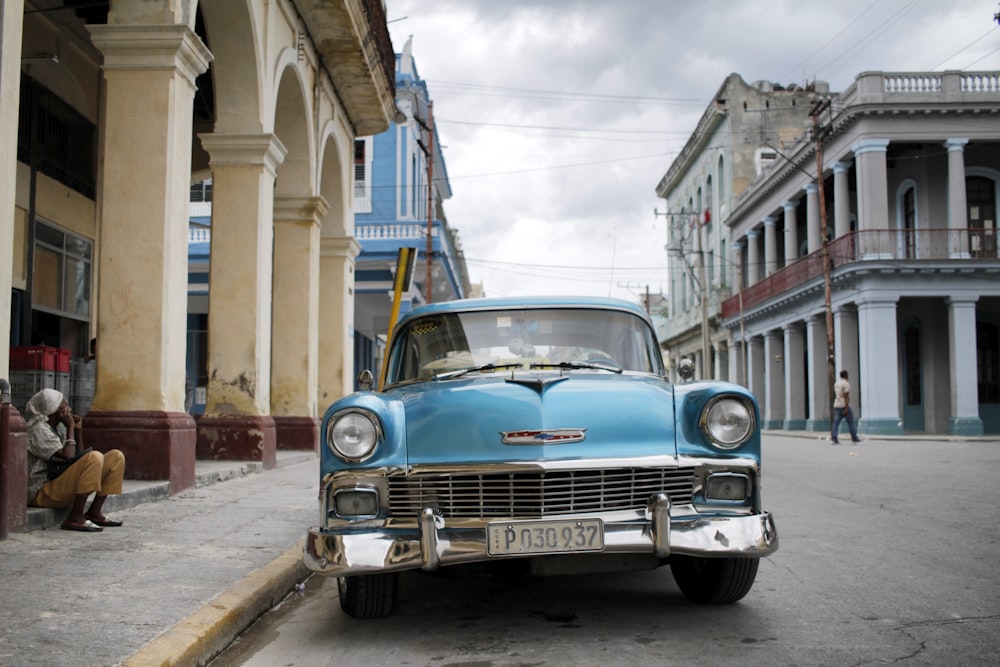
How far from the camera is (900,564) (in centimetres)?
509

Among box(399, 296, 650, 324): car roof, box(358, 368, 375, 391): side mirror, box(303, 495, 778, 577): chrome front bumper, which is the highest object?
box(399, 296, 650, 324): car roof

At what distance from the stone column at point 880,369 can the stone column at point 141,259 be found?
2202cm

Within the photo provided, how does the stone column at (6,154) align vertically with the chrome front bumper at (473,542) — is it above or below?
above

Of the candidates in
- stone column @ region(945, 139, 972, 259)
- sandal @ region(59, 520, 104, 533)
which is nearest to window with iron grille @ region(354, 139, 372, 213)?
stone column @ region(945, 139, 972, 259)

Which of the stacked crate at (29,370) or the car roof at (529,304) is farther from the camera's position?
the stacked crate at (29,370)

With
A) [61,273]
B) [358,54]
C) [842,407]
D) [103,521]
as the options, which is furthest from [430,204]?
[103,521]

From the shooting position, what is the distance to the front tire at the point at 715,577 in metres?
4.00

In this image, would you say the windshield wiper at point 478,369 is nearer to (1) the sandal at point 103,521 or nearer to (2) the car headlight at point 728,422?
(2) the car headlight at point 728,422

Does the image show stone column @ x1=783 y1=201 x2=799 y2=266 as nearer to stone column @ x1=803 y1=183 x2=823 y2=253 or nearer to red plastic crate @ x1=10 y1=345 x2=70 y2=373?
stone column @ x1=803 y1=183 x2=823 y2=253

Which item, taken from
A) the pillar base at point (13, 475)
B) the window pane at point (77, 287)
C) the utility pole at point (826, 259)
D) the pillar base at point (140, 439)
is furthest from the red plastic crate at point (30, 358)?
the utility pole at point (826, 259)

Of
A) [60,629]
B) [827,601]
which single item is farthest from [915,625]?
[60,629]

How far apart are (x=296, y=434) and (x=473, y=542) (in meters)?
10.3

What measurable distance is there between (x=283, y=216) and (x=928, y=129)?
20101mm

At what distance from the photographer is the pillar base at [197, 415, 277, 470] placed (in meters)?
10.2
